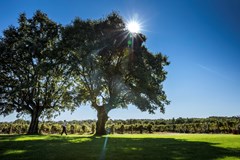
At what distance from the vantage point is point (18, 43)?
114ft

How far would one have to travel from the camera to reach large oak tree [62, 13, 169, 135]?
31.2 metres

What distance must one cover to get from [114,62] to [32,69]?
13.4 meters

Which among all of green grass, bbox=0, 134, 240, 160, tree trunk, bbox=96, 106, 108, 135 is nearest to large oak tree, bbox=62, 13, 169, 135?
tree trunk, bbox=96, 106, 108, 135

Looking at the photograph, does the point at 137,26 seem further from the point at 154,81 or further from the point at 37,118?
the point at 37,118

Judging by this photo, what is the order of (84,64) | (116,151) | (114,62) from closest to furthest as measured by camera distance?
1. (116,151)
2. (84,64)
3. (114,62)

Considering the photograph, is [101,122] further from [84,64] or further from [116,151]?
[116,151]

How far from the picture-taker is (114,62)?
115 ft

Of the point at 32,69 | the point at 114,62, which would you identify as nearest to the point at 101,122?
the point at 114,62

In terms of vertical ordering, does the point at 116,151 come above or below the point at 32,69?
below

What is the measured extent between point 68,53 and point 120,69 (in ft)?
24.9

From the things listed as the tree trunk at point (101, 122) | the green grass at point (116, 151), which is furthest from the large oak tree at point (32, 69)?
the green grass at point (116, 151)

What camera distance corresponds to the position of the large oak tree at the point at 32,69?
1345 inches

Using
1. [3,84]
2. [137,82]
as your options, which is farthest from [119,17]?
[3,84]

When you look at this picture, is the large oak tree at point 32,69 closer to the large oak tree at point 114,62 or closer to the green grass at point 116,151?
the large oak tree at point 114,62
